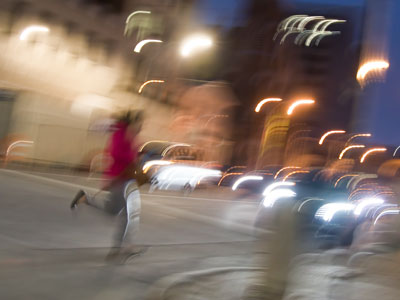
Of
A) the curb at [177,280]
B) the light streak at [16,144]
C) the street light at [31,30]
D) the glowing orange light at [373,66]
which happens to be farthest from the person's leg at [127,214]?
the street light at [31,30]

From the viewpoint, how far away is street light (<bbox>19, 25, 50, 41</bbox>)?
2191cm

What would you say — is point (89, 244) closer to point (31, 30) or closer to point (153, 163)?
point (153, 163)

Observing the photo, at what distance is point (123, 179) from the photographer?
7234 millimetres

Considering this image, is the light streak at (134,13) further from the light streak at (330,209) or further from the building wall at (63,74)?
the light streak at (330,209)

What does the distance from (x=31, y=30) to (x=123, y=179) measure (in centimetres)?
1693

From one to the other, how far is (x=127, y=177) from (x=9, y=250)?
66.6 inches

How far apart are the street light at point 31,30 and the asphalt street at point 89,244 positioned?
8.26 metres

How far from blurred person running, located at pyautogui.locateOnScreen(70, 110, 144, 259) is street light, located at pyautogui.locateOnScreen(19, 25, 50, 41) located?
15942 mm

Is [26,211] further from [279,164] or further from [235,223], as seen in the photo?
[279,164]

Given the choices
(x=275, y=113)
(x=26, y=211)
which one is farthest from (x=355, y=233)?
(x=275, y=113)

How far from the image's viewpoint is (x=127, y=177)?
285 inches

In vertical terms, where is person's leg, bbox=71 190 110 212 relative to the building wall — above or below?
below

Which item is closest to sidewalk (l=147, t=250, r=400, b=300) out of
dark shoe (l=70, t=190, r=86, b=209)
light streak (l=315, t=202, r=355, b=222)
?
light streak (l=315, t=202, r=355, b=222)

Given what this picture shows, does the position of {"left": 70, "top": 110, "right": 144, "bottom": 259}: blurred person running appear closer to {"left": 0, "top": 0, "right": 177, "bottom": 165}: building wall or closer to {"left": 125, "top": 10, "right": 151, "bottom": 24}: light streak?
{"left": 0, "top": 0, "right": 177, "bottom": 165}: building wall
